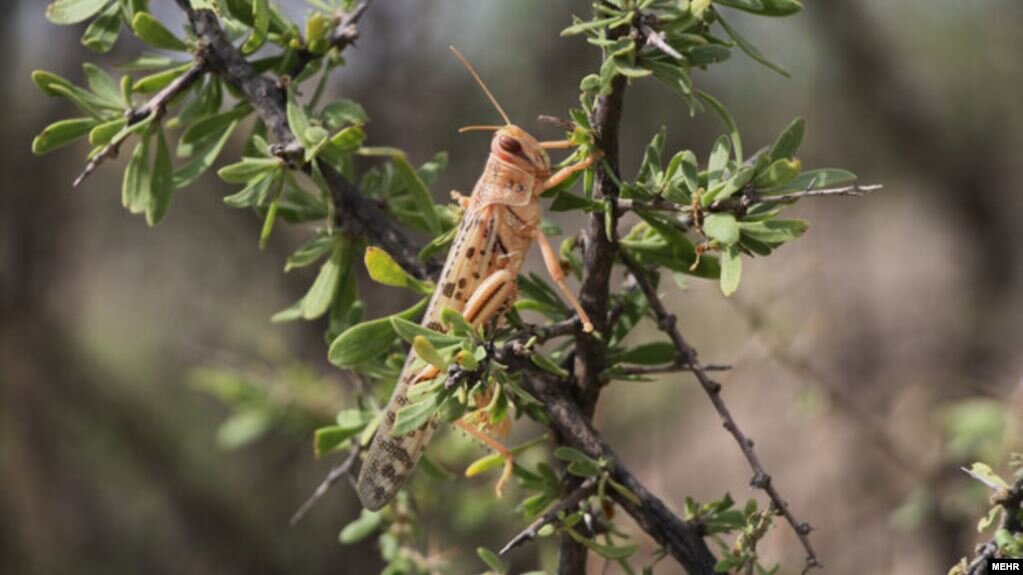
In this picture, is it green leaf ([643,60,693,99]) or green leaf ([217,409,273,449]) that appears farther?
green leaf ([217,409,273,449])

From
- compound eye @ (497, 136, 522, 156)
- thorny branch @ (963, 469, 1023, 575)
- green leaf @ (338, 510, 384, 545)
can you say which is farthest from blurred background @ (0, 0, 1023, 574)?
thorny branch @ (963, 469, 1023, 575)

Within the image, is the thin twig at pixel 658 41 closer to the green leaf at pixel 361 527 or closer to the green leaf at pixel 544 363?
the green leaf at pixel 544 363

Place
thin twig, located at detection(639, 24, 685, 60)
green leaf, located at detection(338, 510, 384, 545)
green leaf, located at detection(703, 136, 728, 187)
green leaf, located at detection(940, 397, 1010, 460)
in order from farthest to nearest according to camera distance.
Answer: green leaf, located at detection(940, 397, 1010, 460), green leaf, located at detection(338, 510, 384, 545), green leaf, located at detection(703, 136, 728, 187), thin twig, located at detection(639, 24, 685, 60)

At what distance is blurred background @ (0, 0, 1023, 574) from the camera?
3.28 m

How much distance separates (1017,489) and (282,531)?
3.13 metres

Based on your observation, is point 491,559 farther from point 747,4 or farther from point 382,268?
point 747,4

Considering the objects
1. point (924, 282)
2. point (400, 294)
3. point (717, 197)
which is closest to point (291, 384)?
point (400, 294)

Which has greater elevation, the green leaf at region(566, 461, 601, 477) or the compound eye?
the compound eye

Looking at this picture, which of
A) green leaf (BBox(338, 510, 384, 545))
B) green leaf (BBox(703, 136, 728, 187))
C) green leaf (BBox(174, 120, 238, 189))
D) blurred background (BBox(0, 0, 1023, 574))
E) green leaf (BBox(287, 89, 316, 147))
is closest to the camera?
green leaf (BBox(703, 136, 728, 187))

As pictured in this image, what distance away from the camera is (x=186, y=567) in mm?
3664

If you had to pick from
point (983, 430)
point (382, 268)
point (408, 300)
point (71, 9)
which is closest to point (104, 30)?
point (71, 9)

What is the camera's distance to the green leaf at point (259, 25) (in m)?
0.95

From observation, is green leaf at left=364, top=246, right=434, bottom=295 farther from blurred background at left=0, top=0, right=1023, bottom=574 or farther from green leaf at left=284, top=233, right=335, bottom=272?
blurred background at left=0, top=0, right=1023, bottom=574

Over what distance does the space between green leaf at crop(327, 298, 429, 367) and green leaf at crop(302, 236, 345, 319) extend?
0.16 meters
